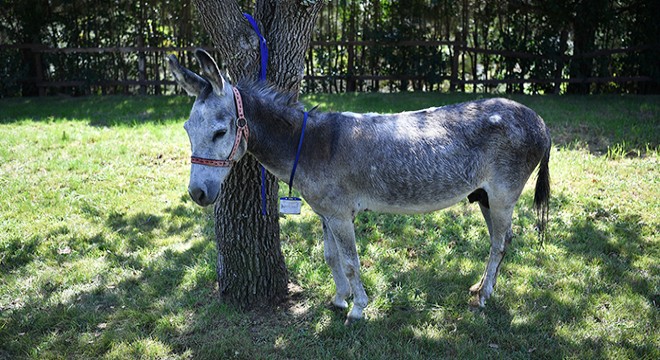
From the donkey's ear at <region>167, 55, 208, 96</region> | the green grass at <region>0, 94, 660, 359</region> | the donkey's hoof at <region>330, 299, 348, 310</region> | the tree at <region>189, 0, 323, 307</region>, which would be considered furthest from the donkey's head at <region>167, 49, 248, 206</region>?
the donkey's hoof at <region>330, 299, 348, 310</region>

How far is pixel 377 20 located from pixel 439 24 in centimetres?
179

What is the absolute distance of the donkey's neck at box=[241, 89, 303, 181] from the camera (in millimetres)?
3844

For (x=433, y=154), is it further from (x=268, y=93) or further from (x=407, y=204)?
(x=268, y=93)

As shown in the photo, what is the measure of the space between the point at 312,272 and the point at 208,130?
2.39 m

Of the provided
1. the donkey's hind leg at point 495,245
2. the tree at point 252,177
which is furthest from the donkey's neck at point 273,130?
the donkey's hind leg at point 495,245

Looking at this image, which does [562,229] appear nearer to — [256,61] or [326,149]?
[326,149]

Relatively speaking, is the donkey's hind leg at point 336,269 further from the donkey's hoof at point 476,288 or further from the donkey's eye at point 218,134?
the donkey's eye at point 218,134

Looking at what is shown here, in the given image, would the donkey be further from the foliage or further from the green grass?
the foliage

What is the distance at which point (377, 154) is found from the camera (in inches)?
163

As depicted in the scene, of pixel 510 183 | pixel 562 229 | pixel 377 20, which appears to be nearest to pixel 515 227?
pixel 562 229

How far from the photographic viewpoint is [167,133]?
9.77 metres

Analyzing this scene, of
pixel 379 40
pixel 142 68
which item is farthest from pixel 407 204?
pixel 142 68

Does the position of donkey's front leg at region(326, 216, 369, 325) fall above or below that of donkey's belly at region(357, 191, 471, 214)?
below

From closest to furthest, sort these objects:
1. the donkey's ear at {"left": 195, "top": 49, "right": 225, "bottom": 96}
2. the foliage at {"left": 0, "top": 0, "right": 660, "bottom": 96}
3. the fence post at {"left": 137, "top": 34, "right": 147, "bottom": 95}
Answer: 1. the donkey's ear at {"left": 195, "top": 49, "right": 225, "bottom": 96}
2. the foliage at {"left": 0, "top": 0, "right": 660, "bottom": 96}
3. the fence post at {"left": 137, "top": 34, "right": 147, "bottom": 95}
